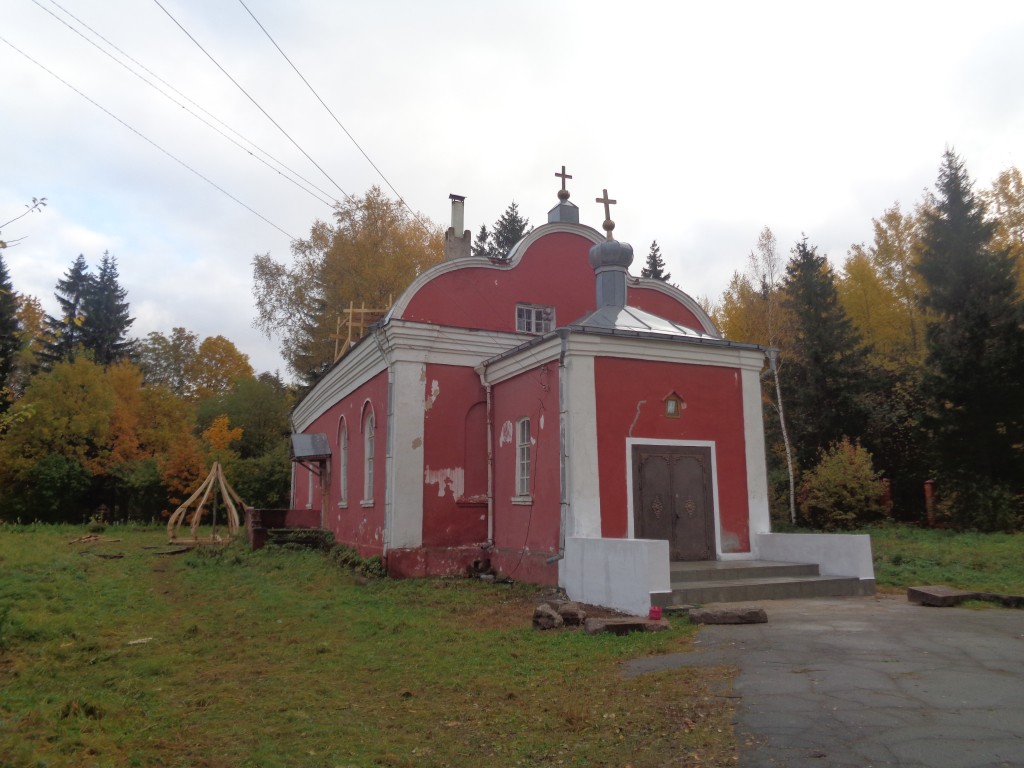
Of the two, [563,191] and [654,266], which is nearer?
[563,191]

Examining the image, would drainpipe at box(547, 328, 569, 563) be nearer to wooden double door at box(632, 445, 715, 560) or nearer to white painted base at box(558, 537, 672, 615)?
white painted base at box(558, 537, 672, 615)

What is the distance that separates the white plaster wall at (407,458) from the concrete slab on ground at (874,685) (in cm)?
709

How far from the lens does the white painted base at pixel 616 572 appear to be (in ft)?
31.7

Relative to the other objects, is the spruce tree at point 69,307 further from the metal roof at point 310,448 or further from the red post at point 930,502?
the red post at point 930,502

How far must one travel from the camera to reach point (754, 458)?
13.3 metres

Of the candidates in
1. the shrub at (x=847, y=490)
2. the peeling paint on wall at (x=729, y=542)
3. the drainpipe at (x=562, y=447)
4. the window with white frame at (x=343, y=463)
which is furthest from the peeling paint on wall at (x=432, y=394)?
the shrub at (x=847, y=490)

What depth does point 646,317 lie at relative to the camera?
1466cm

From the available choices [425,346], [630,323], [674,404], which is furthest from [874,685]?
[425,346]

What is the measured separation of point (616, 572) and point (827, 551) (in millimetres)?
3658

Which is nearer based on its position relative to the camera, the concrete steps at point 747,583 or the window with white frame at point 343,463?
the concrete steps at point 747,583

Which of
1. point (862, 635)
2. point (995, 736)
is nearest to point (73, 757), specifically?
point (995, 736)

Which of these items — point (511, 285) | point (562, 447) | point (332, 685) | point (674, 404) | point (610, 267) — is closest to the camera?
point (332, 685)

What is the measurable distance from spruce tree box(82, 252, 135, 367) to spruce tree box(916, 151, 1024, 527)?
42140 millimetres

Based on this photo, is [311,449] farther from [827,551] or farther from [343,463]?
[827,551]
